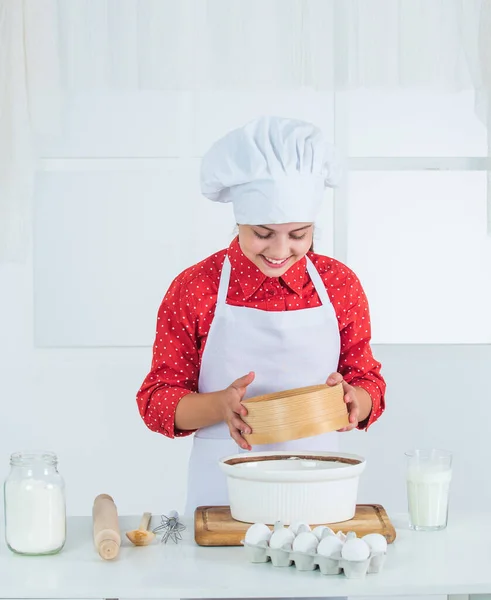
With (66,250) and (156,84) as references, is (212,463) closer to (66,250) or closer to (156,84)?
(66,250)

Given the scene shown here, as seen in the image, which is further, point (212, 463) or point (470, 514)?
point (212, 463)

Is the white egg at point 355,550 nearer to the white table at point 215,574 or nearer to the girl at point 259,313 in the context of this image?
the white table at point 215,574

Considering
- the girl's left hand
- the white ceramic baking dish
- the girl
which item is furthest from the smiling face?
the white ceramic baking dish

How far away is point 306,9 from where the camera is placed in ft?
9.68

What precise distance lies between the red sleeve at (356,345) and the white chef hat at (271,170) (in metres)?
0.26

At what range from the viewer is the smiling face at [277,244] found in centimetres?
176

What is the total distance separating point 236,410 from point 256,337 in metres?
0.33

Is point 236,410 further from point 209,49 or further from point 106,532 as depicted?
point 209,49

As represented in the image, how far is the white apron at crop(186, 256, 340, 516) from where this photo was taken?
1914mm

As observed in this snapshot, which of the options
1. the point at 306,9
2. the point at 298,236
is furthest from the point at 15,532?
the point at 306,9

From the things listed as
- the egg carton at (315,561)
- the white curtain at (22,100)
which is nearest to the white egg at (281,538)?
the egg carton at (315,561)

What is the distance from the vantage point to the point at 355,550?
4.25ft

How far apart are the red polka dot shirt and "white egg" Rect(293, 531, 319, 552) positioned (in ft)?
1.81

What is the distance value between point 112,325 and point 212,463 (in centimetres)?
114
